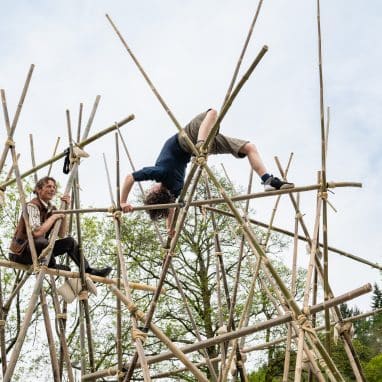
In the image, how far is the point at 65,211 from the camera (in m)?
5.04

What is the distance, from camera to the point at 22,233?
525 centimetres

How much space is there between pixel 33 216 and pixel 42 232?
184 millimetres

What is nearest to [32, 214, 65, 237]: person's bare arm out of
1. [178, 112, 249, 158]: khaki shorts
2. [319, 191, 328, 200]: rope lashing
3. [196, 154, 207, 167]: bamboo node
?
[178, 112, 249, 158]: khaki shorts

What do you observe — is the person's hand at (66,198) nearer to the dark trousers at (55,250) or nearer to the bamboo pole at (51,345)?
the dark trousers at (55,250)

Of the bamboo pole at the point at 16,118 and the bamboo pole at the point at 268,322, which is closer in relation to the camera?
the bamboo pole at the point at 268,322

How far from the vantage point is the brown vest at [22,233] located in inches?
204

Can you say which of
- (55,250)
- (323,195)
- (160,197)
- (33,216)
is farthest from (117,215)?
(323,195)

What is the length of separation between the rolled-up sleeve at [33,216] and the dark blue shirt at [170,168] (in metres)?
0.95

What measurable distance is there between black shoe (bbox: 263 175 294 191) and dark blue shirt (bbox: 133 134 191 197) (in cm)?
111

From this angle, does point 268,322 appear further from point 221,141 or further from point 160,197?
point 160,197

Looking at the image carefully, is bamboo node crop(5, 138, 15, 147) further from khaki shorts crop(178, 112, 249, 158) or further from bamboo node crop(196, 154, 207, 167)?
bamboo node crop(196, 154, 207, 167)

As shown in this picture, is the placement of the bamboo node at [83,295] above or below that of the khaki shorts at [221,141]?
below

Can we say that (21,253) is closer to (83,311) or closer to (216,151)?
(83,311)

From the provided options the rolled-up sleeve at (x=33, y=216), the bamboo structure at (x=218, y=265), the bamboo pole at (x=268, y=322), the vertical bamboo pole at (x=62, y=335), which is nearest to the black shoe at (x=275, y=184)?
the bamboo structure at (x=218, y=265)
